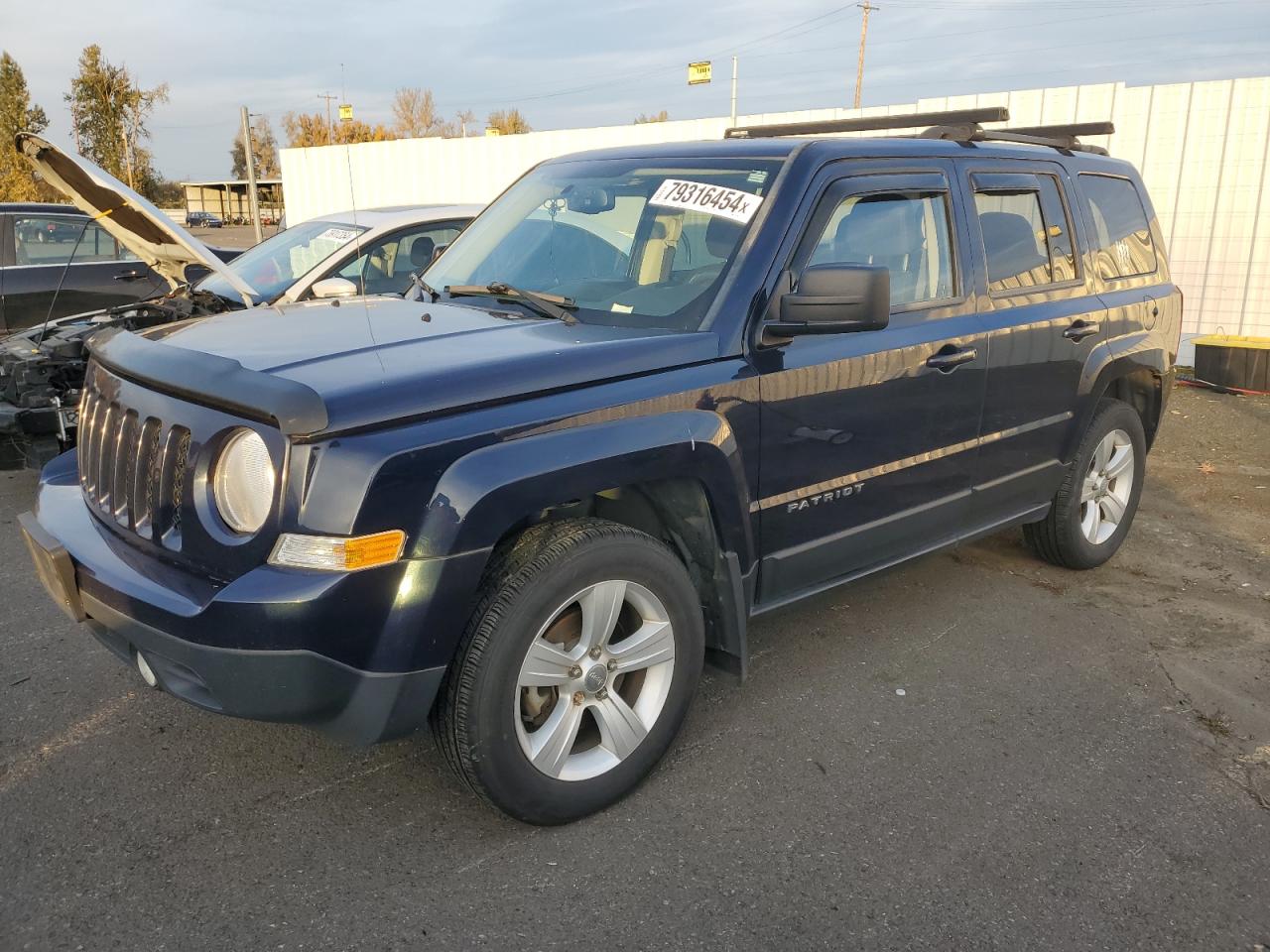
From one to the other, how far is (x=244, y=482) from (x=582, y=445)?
0.86 metres

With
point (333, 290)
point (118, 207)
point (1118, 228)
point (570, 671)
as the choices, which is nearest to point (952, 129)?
point (1118, 228)

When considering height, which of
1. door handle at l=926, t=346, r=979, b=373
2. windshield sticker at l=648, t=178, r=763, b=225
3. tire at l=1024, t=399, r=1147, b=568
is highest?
windshield sticker at l=648, t=178, r=763, b=225

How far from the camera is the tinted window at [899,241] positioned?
3514 mm

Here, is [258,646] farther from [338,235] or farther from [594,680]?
[338,235]

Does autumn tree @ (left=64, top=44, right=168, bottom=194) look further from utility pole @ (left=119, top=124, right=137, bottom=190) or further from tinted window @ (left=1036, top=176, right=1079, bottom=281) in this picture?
tinted window @ (left=1036, top=176, right=1079, bottom=281)

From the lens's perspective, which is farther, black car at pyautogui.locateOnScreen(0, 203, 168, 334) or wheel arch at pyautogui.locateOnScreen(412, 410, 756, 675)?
black car at pyautogui.locateOnScreen(0, 203, 168, 334)

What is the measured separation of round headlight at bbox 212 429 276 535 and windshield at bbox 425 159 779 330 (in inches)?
47.8

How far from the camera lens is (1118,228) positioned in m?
4.88

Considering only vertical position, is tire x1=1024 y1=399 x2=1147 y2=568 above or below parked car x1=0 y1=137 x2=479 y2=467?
below

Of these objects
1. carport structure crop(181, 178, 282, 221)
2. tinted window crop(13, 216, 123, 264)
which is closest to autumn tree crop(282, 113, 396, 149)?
carport structure crop(181, 178, 282, 221)

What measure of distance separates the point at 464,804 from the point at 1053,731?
2028mm

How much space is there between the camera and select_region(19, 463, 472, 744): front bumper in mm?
2361

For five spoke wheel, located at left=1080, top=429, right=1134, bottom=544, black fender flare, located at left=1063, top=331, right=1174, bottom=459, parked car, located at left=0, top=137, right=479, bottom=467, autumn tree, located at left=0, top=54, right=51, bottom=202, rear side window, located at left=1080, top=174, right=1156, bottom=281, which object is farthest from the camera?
autumn tree, located at left=0, top=54, right=51, bottom=202

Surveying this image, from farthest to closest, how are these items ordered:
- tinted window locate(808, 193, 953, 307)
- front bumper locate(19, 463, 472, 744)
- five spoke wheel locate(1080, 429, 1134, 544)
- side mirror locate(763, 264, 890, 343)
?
1. five spoke wheel locate(1080, 429, 1134, 544)
2. tinted window locate(808, 193, 953, 307)
3. side mirror locate(763, 264, 890, 343)
4. front bumper locate(19, 463, 472, 744)
